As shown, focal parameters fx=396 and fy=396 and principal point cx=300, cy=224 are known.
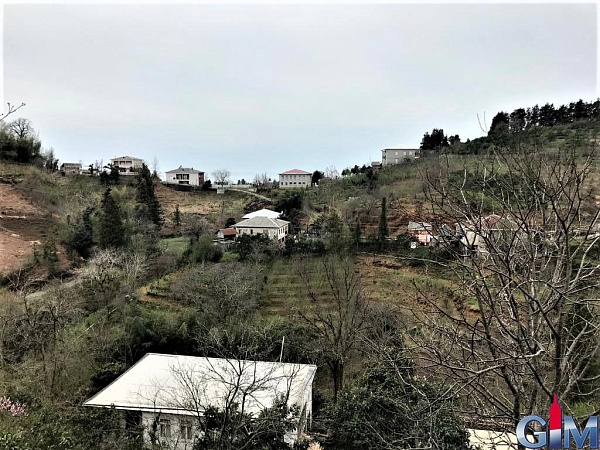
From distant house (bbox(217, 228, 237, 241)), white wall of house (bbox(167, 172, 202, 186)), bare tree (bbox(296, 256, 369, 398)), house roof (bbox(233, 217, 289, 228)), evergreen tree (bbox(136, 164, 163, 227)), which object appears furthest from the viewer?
white wall of house (bbox(167, 172, 202, 186))

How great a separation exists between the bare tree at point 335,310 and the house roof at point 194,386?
947 millimetres

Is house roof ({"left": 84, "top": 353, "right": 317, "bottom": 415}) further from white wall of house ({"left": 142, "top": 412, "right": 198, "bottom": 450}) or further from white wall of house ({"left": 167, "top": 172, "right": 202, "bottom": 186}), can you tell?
white wall of house ({"left": 167, "top": 172, "right": 202, "bottom": 186})

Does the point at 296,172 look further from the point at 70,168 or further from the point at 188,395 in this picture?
the point at 188,395

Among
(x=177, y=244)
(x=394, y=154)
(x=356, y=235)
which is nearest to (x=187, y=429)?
(x=356, y=235)

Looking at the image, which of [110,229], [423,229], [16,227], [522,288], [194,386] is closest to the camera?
[522,288]

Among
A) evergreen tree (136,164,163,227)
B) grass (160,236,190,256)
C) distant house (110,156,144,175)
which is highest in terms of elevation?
distant house (110,156,144,175)

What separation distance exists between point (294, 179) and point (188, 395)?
26.3 m

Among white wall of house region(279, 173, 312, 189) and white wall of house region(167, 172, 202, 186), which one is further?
white wall of house region(167, 172, 202, 186)

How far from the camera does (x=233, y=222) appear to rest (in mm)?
21344

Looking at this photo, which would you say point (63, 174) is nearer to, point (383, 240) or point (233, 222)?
point (233, 222)

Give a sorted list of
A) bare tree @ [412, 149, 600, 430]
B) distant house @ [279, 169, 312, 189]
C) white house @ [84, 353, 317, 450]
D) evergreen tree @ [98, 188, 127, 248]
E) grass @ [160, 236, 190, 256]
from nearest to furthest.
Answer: bare tree @ [412, 149, 600, 430], white house @ [84, 353, 317, 450], evergreen tree @ [98, 188, 127, 248], grass @ [160, 236, 190, 256], distant house @ [279, 169, 312, 189]

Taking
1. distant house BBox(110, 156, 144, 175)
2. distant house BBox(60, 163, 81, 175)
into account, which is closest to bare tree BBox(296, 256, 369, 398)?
distant house BBox(60, 163, 81, 175)

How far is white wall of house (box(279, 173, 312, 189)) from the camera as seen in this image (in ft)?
101

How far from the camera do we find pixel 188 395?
5543 mm
